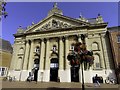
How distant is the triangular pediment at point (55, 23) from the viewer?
92.6ft

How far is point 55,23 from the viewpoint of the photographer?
99.0ft

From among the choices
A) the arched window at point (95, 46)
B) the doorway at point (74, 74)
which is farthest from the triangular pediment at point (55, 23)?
the doorway at point (74, 74)

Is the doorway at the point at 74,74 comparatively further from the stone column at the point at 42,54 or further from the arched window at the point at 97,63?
the stone column at the point at 42,54

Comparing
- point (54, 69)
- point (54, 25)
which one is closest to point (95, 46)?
point (54, 69)

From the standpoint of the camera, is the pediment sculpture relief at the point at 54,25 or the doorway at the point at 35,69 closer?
the doorway at the point at 35,69

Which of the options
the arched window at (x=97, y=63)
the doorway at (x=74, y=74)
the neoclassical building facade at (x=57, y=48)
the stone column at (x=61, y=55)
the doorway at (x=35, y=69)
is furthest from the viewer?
the doorway at (x=35, y=69)

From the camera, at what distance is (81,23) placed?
2750 centimetres

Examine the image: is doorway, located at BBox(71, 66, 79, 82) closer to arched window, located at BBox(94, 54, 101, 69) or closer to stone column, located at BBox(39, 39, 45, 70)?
arched window, located at BBox(94, 54, 101, 69)

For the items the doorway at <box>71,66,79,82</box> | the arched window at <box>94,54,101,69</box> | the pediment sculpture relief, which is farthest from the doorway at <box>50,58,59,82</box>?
the arched window at <box>94,54,101,69</box>

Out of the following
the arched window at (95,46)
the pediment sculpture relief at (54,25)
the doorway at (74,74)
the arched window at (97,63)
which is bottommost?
the doorway at (74,74)

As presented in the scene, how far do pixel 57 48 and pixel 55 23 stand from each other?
21.4 ft

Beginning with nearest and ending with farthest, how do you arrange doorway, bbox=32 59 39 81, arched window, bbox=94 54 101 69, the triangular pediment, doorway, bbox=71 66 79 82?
arched window, bbox=94 54 101 69, doorway, bbox=71 66 79 82, doorway, bbox=32 59 39 81, the triangular pediment

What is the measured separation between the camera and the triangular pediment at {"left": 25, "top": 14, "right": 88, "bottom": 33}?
92.6 feet

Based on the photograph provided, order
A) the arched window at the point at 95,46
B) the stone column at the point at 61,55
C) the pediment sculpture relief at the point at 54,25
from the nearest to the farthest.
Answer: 1. the arched window at the point at 95,46
2. the stone column at the point at 61,55
3. the pediment sculpture relief at the point at 54,25
